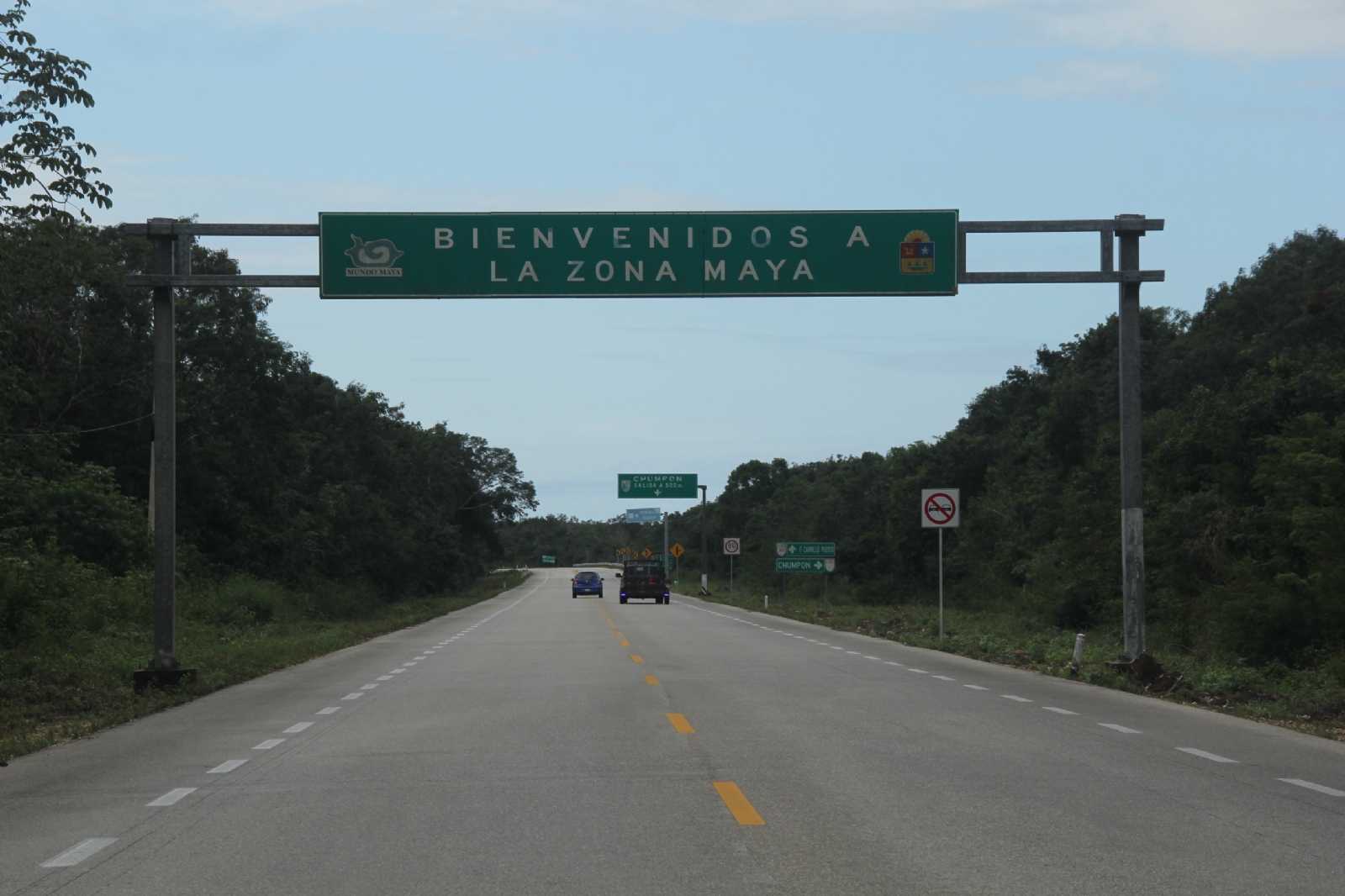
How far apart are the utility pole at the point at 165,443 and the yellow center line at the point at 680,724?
7804 millimetres

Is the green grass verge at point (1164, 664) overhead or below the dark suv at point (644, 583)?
overhead

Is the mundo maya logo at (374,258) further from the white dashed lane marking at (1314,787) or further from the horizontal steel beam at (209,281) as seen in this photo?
the white dashed lane marking at (1314,787)

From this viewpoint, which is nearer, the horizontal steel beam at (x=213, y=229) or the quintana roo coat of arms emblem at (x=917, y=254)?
the horizontal steel beam at (x=213, y=229)

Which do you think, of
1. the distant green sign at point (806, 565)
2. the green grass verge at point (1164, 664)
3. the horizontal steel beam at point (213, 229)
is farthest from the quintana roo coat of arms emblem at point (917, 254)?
the distant green sign at point (806, 565)

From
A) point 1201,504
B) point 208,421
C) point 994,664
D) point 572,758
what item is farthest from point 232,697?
point 208,421

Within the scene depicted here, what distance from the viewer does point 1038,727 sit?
13617 mm

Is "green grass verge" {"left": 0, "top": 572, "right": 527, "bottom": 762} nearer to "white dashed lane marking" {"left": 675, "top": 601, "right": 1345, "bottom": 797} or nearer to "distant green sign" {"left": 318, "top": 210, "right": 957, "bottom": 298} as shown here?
"distant green sign" {"left": 318, "top": 210, "right": 957, "bottom": 298}

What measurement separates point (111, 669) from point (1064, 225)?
1494 centimetres

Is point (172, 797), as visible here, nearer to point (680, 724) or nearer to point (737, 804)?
point (737, 804)

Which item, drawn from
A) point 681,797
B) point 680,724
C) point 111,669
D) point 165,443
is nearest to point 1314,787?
point 681,797

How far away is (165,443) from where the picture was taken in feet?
62.7

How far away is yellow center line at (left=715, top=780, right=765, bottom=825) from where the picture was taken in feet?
28.1

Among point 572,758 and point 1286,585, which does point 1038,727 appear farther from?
point 1286,585

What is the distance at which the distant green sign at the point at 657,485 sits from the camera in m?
90.5
